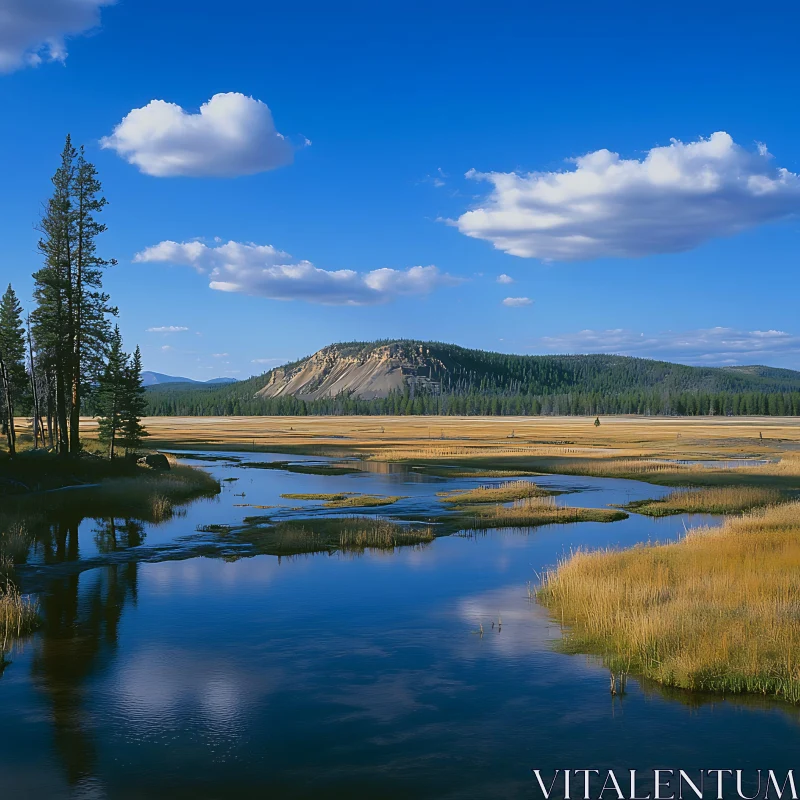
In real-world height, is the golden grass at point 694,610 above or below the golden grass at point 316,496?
above

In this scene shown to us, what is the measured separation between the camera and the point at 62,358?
46250mm

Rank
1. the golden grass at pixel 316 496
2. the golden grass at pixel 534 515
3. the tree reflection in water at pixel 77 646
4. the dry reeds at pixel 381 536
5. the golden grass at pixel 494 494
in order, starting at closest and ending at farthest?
the tree reflection in water at pixel 77 646, the dry reeds at pixel 381 536, the golden grass at pixel 534 515, the golden grass at pixel 494 494, the golden grass at pixel 316 496

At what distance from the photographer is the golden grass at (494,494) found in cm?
4328

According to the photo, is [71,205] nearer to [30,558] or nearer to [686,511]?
[30,558]

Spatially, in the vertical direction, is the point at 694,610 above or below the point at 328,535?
above

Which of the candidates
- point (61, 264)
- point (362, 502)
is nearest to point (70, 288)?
point (61, 264)

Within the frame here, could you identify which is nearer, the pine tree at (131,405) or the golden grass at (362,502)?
the golden grass at (362,502)

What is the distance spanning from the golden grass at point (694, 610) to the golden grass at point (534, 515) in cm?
866

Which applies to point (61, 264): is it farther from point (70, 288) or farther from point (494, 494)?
point (494, 494)

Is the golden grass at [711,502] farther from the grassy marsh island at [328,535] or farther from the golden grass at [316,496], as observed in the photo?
the golden grass at [316,496]

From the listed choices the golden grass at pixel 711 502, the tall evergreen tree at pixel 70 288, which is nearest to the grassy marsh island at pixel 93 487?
the tall evergreen tree at pixel 70 288

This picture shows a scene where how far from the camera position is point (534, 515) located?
36.7m

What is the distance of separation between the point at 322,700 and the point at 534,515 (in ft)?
77.9

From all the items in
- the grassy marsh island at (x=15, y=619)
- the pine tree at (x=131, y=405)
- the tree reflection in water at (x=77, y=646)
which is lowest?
the tree reflection in water at (x=77, y=646)
